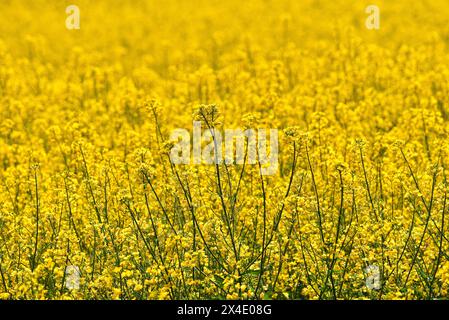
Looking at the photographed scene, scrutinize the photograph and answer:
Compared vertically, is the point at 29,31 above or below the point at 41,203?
above

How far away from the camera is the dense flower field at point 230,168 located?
232 inches

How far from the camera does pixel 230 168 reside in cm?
676

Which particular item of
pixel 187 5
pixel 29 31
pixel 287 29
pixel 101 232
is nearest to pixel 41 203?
pixel 101 232

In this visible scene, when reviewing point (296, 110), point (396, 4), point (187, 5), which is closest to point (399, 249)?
point (296, 110)

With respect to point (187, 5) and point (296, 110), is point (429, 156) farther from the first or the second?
point (187, 5)

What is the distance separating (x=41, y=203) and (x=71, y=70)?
22.7 ft

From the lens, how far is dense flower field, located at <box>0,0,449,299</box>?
5895mm

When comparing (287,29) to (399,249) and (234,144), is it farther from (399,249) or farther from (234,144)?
(399,249)

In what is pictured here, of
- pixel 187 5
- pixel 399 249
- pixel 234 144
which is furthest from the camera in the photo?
pixel 187 5

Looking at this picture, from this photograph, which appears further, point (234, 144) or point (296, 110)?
point (296, 110)
